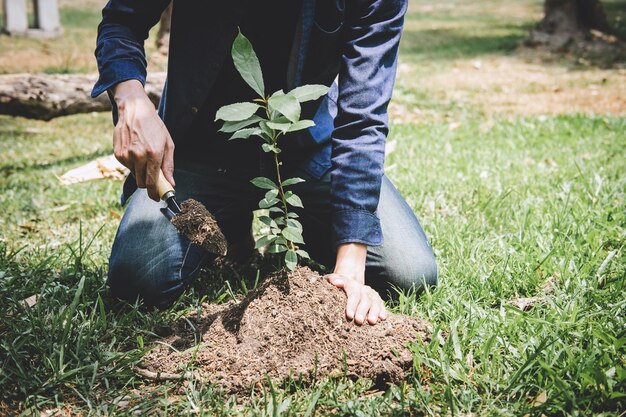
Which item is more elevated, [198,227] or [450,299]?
[198,227]

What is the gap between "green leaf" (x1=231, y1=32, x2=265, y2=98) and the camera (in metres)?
1.53

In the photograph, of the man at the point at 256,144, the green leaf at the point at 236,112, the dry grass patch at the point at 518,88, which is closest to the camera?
the green leaf at the point at 236,112

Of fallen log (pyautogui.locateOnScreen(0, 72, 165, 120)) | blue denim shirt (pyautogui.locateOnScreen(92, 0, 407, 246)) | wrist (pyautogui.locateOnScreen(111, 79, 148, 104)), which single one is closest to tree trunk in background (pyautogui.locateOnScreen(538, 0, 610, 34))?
fallen log (pyautogui.locateOnScreen(0, 72, 165, 120))

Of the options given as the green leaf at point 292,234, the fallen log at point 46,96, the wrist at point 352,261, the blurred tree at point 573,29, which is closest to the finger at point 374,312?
the wrist at point 352,261

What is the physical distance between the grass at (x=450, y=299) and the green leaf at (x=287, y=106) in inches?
27.9

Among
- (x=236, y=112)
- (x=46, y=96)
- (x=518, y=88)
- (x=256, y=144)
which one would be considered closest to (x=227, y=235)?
(x=256, y=144)

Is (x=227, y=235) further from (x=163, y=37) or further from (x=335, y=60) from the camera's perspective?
(x=163, y=37)

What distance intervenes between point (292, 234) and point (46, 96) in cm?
342

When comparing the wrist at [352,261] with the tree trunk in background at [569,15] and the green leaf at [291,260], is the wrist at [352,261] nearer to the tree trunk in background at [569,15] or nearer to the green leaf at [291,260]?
the green leaf at [291,260]

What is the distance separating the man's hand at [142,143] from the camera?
1.73 meters

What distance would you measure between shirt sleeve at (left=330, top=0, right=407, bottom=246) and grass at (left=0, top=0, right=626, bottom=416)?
37cm

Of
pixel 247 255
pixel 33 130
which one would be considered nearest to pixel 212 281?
pixel 247 255

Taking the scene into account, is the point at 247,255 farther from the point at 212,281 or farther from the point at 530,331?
the point at 530,331

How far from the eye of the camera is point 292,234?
5.68ft
